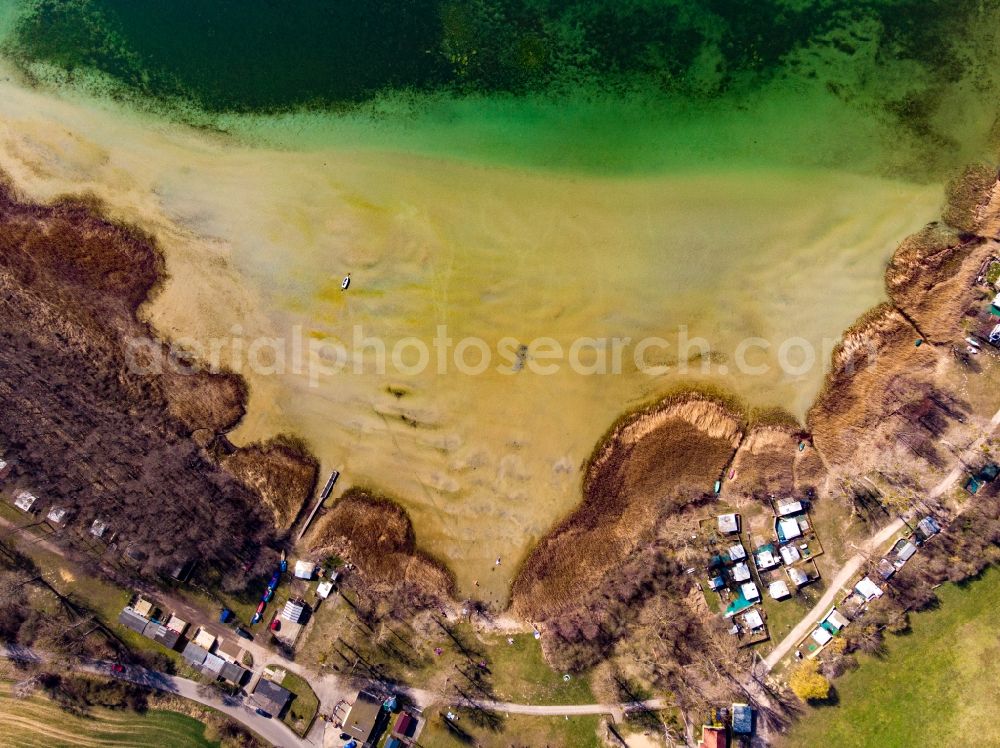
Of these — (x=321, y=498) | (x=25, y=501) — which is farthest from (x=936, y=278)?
(x=25, y=501)

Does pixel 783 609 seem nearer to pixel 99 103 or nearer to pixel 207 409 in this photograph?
pixel 207 409

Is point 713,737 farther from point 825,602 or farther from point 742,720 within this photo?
point 825,602

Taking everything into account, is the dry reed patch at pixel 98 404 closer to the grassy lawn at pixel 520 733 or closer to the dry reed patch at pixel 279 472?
the dry reed patch at pixel 279 472

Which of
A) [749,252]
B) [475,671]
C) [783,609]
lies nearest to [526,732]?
[475,671]

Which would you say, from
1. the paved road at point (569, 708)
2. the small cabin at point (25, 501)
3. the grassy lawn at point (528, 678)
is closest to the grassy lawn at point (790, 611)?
the paved road at point (569, 708)

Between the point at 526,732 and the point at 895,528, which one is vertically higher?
the point at 895,528

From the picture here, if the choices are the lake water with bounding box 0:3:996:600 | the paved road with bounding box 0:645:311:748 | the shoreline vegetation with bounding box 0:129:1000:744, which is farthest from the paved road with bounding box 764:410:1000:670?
the paved road with bounding box 0:645:311:748
